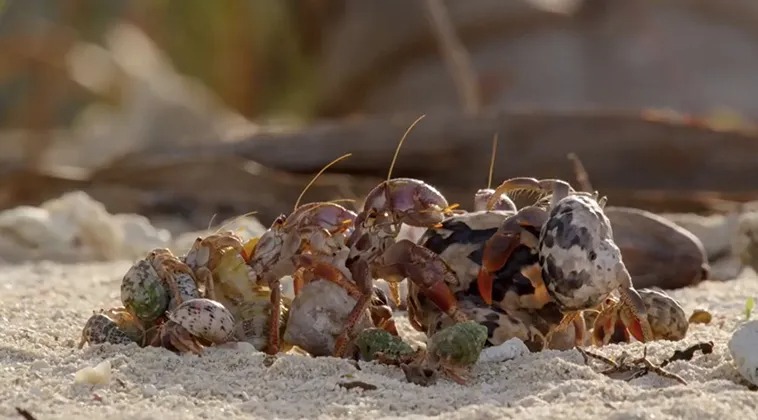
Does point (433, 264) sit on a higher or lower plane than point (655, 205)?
higher

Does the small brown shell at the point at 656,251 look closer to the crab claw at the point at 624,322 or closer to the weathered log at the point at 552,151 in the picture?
the crab claw at the point at 624,322

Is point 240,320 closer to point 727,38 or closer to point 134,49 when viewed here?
point 727,38

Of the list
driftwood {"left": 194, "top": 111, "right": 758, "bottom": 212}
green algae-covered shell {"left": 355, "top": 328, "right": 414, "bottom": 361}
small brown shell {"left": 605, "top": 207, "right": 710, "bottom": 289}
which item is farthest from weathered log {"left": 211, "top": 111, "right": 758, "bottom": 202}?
green algae-covered shell {"left": 355, "top": 328, "right": 414, "bottom": 361}

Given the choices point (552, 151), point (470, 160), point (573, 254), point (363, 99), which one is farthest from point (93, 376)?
point (363, 99)

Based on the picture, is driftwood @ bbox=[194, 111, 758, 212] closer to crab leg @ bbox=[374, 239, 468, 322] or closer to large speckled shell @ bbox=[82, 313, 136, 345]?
crab leg @ bbox=[374, 239, 468, 322]

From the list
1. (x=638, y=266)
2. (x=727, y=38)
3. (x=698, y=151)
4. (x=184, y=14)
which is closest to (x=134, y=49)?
(x=184, y=14)

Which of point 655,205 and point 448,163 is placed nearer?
point 655,205
